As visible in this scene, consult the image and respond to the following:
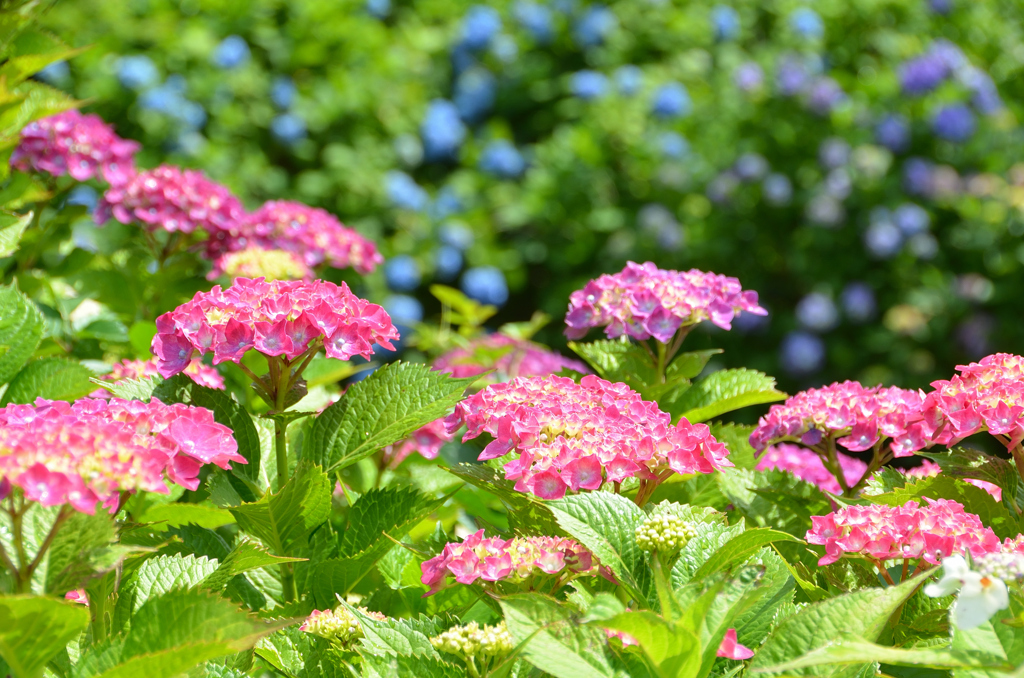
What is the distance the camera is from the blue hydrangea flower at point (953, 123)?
439 centimetres

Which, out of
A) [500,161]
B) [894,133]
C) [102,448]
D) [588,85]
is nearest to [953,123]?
[894,133]

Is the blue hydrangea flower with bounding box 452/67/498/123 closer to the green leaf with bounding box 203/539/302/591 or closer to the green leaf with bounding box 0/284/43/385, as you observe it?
the green leaf with bounding box 0/284/43/385

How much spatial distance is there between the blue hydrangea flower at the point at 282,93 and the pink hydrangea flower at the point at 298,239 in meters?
2.39

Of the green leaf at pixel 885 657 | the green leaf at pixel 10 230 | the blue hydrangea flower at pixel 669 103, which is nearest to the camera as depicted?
the green leaf at pixel 885 657

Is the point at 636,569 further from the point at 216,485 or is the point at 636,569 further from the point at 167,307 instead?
the point at 167,307

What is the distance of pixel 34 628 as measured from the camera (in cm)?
77

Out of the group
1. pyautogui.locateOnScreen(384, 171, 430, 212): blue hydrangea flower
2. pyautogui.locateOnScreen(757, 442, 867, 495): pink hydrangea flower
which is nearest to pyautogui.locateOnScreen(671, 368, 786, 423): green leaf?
pyautogui.locateOnScreen(757, 442, 867, 495): pink hydrangea flower

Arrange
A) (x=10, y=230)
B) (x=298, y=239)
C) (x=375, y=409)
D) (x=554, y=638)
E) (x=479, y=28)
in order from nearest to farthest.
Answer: (x=554, y=638) → (x=375, y=409) → (x=10, y=230) → (x=298, y=239) → (x=479, y=28)

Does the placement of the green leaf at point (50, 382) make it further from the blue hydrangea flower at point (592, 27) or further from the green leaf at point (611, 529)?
the blue hydrangea flower at point (592, 27)

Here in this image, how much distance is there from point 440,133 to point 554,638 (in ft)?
12.5

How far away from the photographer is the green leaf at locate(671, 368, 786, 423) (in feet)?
4.76

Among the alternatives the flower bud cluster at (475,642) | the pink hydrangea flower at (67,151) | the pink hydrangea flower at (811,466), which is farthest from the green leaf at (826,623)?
the pink hydrangea flower at (67,151)

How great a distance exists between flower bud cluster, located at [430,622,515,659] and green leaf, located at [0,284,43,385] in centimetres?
84

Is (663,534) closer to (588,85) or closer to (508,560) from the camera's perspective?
(508,560)
